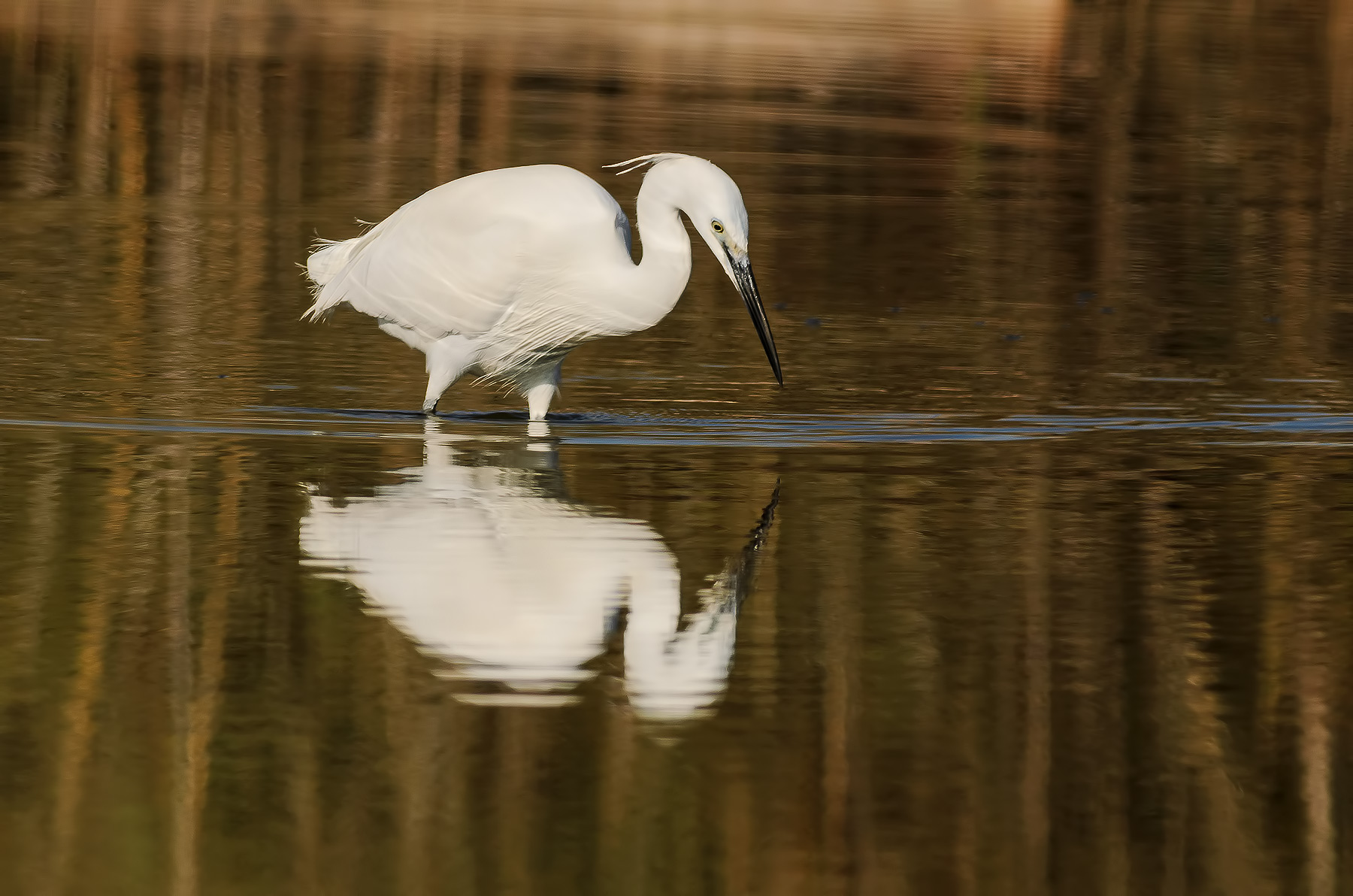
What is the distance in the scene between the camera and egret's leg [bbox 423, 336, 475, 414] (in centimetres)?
1088

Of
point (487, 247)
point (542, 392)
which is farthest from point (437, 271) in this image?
point (542, 392)

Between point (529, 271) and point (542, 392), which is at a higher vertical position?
point (529, 271)

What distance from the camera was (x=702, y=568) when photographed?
25.5ft

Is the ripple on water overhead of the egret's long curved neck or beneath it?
beneath

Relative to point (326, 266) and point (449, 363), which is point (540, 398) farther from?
point (326, 266)

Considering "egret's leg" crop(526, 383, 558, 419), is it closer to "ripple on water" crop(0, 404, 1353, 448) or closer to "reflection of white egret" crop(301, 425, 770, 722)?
"ripple on water" crop(0, 404, 1353, 448)

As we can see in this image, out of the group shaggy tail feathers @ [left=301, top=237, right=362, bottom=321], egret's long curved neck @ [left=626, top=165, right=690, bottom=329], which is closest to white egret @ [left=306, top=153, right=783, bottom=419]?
egret's long curved neck @ [left=626, top=165, right=690, bottom=329]

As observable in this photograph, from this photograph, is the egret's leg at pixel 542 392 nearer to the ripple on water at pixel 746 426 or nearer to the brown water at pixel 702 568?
the ripple on water at pixel 746 426

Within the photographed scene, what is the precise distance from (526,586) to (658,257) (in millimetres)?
3354

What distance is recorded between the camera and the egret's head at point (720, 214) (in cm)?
982

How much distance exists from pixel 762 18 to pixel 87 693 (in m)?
35.9

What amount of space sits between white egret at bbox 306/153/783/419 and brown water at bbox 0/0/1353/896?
1.27ft

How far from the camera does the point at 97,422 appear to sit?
10188 millimetres

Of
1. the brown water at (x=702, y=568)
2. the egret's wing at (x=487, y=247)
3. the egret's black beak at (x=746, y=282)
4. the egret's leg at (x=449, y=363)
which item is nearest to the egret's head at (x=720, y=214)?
the egret's black beak at (x=746, y=282)
